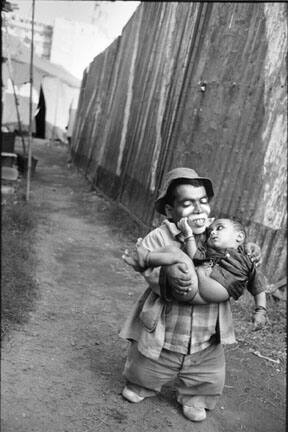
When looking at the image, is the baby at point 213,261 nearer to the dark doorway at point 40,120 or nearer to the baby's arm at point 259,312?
the baby's arm at point 259,312

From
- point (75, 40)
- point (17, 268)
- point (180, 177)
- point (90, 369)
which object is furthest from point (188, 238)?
point (17, 268)

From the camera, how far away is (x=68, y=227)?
713cm

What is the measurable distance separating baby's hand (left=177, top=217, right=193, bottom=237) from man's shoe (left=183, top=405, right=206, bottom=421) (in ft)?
3.52

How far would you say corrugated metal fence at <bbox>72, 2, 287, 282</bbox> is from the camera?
15.1 feet

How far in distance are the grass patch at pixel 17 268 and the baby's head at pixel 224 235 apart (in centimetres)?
142

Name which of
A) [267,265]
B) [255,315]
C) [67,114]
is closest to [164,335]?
[255,315]

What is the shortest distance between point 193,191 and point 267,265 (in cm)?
266

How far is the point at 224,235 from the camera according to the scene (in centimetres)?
221

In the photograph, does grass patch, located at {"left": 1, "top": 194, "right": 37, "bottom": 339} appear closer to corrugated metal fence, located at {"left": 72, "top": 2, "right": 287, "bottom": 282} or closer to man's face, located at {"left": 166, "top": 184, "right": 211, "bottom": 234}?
man's face, located at {"left": 166, "top": 184, "right": 211, "bottom": 234}

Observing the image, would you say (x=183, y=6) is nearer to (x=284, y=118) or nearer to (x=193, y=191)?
(x=284, y=118)

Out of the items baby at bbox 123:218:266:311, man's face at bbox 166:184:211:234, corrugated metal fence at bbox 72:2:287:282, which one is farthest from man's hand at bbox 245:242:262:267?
corrugated metal fence at bbox 72:2:287:282

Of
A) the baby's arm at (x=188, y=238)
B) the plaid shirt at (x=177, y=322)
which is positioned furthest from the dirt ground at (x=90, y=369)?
the baby's arm at (x=188, y=238)

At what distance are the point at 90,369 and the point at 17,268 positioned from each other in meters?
1.75

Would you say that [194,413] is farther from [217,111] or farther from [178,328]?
[217,111]
